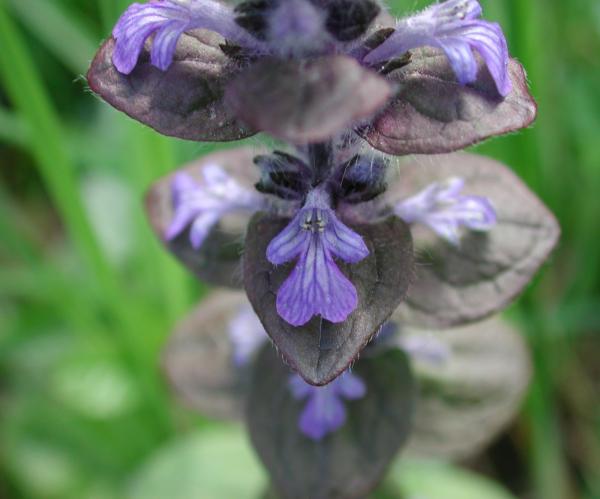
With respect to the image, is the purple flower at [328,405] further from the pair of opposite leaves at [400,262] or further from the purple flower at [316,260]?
the purple flower at [316,260]

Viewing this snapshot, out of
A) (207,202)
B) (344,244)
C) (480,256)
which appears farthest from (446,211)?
(207,202)

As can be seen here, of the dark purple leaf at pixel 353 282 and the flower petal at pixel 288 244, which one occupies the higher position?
the flower petal at pixel 288 244

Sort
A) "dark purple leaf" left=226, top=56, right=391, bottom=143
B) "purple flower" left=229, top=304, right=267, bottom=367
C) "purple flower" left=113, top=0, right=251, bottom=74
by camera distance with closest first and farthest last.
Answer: "dark purple leaf" left=226, top=56, right=391, bottom=143 < "purple flower" left=113, top=0, right=251, bottom=74 < "purple flower" left=229, top=304, right=267, bottom=367

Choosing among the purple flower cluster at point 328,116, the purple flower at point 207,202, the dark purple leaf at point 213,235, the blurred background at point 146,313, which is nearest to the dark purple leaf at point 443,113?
the purple flower cluster at point 328,116

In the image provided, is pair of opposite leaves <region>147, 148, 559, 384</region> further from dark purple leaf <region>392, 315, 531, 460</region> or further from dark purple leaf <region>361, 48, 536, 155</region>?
dark purple leaf <region>392, 315, 531, 460</region>

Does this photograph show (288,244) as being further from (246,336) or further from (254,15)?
(246,336)

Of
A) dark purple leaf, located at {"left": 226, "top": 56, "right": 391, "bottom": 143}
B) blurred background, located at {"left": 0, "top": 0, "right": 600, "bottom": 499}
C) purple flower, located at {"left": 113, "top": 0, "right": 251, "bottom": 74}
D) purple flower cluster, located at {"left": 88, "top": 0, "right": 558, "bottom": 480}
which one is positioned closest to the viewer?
dark purple leaf, located at {"left": 226, "top": 56, "right": 391, "bottom": 143}

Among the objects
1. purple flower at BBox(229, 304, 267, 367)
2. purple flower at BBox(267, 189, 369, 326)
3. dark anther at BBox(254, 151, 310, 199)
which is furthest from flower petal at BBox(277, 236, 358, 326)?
purple flower at BBox(229, 304, 267, 367)
